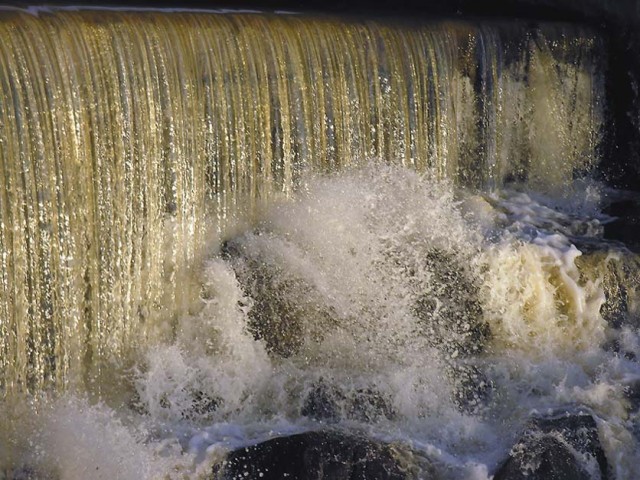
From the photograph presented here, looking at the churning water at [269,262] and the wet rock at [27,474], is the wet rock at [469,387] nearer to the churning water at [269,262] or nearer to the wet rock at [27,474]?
the churning water at [269,262]

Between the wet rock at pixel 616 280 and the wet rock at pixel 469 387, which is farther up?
the wet rock at pixel 616 280

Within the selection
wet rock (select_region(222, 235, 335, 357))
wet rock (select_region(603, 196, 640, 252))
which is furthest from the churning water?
wet rock (select_region(603, 196, 640, 252))

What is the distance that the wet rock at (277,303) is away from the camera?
7613mm

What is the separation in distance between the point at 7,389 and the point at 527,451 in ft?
9.17

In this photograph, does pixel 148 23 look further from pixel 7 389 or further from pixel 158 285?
pixel 7 389

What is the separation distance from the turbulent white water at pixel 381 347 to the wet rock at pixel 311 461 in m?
0.22

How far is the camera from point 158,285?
7.46m

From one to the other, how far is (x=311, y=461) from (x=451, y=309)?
1.99 metres

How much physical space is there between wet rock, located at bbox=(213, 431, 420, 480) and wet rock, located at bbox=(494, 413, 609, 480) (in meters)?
0.57

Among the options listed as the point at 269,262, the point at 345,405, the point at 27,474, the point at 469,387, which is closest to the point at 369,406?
the point at 345,405

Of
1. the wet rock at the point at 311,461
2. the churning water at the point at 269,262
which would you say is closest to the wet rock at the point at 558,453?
the churning water at the point at 269,262

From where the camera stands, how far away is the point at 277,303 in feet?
25.1

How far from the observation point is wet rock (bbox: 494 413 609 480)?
645cm

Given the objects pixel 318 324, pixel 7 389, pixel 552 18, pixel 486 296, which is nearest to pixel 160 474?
pixel 7 389
